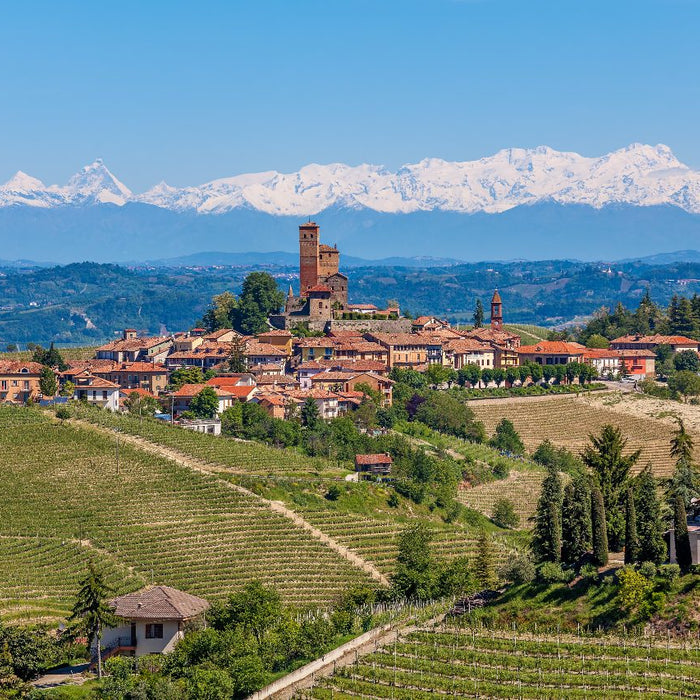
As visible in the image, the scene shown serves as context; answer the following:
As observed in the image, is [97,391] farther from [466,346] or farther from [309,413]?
[466,346]

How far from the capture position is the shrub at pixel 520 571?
49312 millimetres

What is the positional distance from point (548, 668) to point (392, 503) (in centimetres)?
3280

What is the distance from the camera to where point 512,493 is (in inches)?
3300

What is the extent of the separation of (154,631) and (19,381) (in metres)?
48.0

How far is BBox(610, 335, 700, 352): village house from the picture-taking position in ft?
403

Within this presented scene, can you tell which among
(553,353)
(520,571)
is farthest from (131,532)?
(553,353)

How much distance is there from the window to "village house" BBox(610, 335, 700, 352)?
8010 cm

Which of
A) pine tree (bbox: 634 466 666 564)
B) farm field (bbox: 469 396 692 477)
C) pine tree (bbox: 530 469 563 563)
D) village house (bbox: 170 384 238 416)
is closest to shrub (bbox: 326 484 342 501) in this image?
village house (bbox: 170 384 238 416)

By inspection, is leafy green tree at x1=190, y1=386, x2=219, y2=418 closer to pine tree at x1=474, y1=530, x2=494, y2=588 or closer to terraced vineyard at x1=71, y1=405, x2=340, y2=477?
terraced vineyard at x1=71, y1=405, x2=340, y2=477

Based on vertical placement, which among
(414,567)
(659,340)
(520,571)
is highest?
(659,340)

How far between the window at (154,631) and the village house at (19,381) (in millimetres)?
45617

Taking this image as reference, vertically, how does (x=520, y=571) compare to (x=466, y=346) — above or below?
below

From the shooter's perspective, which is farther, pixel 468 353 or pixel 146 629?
pixel 468 353

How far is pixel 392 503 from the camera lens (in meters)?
74.3
